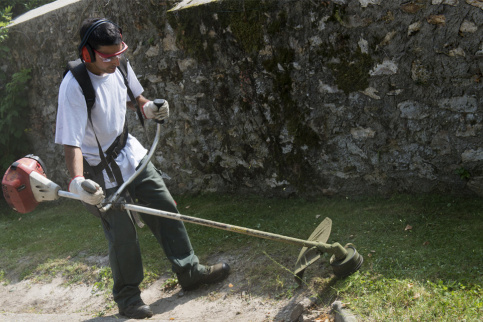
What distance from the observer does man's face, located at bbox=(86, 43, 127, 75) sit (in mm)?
3371

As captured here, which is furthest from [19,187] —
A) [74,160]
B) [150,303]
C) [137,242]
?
[150,303]

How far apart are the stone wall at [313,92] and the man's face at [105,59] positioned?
1.66 meters

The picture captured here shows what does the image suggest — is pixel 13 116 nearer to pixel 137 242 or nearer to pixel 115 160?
pixel 115 160

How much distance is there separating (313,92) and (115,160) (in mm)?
1937

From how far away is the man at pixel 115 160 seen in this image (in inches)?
131

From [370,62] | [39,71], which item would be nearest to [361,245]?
[370,62]

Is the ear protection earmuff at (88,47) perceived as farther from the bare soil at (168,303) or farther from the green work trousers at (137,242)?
the bare soil at (168,303)

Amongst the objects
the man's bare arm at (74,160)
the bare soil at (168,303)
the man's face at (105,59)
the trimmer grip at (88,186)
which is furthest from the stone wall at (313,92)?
the trimmer grip at (88,186)

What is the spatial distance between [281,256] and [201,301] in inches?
29.4

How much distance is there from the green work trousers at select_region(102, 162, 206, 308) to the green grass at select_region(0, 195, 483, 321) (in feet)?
1.65

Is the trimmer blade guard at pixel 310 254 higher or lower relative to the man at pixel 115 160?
lower

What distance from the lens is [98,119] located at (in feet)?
11.6

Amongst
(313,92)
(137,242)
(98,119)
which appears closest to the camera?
(98,119)

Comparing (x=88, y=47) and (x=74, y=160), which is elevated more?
(x=88, y=47)
